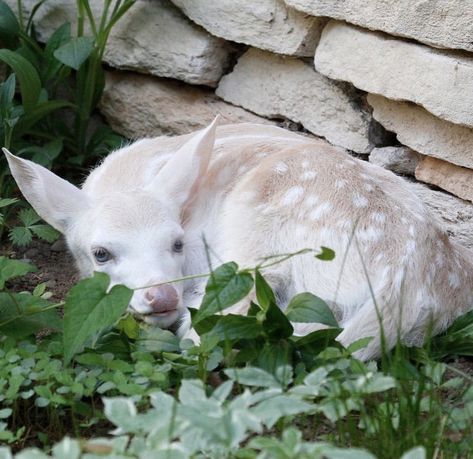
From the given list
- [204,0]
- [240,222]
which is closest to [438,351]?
[240,222]

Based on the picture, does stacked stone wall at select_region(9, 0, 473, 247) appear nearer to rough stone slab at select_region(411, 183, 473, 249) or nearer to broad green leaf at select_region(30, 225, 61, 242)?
rough stone slab at select_region(411, 183, 473, 249)

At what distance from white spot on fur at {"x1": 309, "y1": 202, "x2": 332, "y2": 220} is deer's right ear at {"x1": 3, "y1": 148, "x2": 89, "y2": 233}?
0.93m

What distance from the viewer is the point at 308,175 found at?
13.3ft

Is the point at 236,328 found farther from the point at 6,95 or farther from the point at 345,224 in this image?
the point at 6,95

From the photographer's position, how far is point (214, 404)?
2.35 m

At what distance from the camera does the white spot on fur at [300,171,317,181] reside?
4.05 metres

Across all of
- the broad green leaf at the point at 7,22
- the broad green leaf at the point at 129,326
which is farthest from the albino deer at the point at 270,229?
the broad green leaf at the point at 7,22

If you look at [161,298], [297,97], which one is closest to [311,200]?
[161,298]

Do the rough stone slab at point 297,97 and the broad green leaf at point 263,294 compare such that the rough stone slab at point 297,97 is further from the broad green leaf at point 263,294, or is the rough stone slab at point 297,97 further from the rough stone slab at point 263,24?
the broad green leaf at point 263,294

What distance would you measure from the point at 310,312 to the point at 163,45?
2645mm

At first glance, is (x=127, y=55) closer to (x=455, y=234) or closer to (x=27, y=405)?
(x=455, y=234)

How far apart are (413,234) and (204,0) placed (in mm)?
2049

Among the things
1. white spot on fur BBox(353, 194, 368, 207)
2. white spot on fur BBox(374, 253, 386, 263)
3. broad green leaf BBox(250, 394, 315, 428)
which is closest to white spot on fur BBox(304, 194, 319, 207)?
white spot on fur BBox(353, 194, 368, 207)

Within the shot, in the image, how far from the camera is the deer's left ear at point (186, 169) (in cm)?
423
